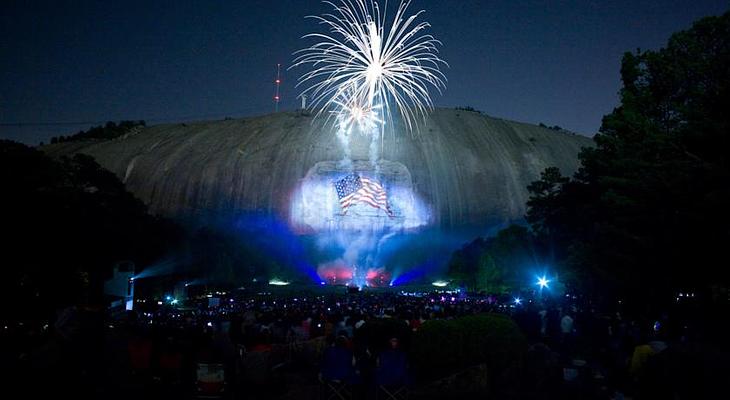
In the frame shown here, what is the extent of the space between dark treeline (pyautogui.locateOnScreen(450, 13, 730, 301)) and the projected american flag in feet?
223

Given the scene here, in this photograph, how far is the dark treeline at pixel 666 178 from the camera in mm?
22906

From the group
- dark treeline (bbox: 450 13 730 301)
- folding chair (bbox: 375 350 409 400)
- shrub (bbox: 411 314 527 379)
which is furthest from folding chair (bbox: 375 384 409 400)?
dark treeline (bbox: 450 13 730 301)

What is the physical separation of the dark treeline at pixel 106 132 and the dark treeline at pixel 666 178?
13875cm

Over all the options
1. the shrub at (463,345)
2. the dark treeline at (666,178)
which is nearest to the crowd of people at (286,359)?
the shrub at (463,345)

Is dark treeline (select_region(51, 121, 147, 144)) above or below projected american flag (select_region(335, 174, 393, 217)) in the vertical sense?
above

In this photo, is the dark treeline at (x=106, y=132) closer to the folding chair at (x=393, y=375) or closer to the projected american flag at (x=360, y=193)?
the projected american flag at (x=360, y=193)

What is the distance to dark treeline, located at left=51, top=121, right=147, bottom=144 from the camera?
530 ft

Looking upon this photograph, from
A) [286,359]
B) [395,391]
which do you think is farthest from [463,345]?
[286,359]

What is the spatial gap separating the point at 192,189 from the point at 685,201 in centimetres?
10917

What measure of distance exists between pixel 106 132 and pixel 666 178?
518 feet

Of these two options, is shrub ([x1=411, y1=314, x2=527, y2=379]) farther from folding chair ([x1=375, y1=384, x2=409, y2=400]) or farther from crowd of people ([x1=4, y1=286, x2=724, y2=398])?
folding chair ([x1=375, y1=384, x2=409, y2=400])

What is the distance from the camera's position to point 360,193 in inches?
4500

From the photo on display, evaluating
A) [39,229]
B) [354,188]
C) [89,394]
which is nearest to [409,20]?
[39,229]

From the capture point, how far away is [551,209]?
54719 millimetres
